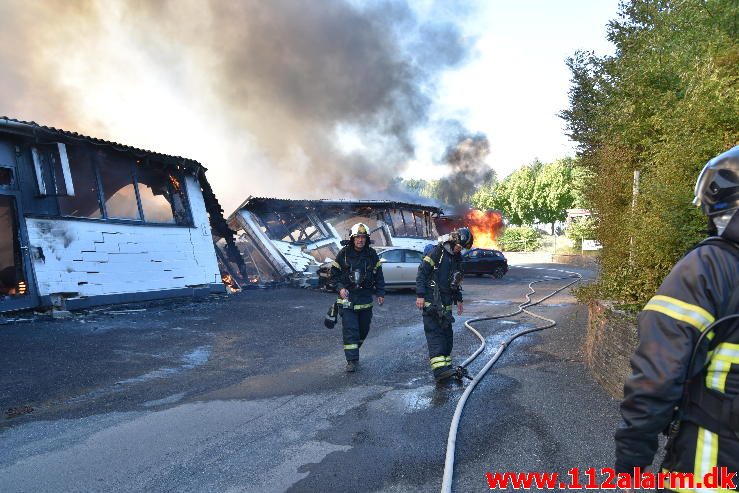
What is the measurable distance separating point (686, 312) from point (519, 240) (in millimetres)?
43579

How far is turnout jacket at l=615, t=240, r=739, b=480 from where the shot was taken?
1464 millimetres

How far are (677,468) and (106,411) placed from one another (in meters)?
4.57

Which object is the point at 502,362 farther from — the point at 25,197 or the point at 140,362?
the point at 25,197

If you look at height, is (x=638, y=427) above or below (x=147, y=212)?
below

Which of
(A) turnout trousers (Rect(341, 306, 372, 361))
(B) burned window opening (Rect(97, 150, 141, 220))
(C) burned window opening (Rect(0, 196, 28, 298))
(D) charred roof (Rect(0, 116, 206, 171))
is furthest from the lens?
(B) burned window opening (Rect(97, 150, 141, 220))

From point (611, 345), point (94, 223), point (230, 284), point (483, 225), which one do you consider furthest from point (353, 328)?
point (483, 225)

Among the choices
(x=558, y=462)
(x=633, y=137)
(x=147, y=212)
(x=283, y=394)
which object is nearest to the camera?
(x=558, y=462)

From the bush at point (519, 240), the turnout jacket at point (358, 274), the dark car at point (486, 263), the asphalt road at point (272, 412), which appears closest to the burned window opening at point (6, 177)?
the asphalt road at point (272, 412)

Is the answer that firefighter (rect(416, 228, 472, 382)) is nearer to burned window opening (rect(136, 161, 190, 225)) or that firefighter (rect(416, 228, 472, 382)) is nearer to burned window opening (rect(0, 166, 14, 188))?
burned window opening (rect(0, 166, 14, 188))

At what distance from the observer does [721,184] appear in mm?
1608

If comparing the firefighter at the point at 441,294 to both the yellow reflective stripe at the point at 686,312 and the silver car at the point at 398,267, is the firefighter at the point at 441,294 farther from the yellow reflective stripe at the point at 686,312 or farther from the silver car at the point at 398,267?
the silver car at the point at 398,267

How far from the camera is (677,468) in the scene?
1.58 m

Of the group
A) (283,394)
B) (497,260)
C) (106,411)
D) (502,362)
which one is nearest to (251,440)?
(283,394)

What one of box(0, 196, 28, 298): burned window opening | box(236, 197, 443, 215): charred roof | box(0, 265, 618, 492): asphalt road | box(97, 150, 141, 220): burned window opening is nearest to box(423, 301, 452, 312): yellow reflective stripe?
box(0, 265, 618, 492): asphalt road
